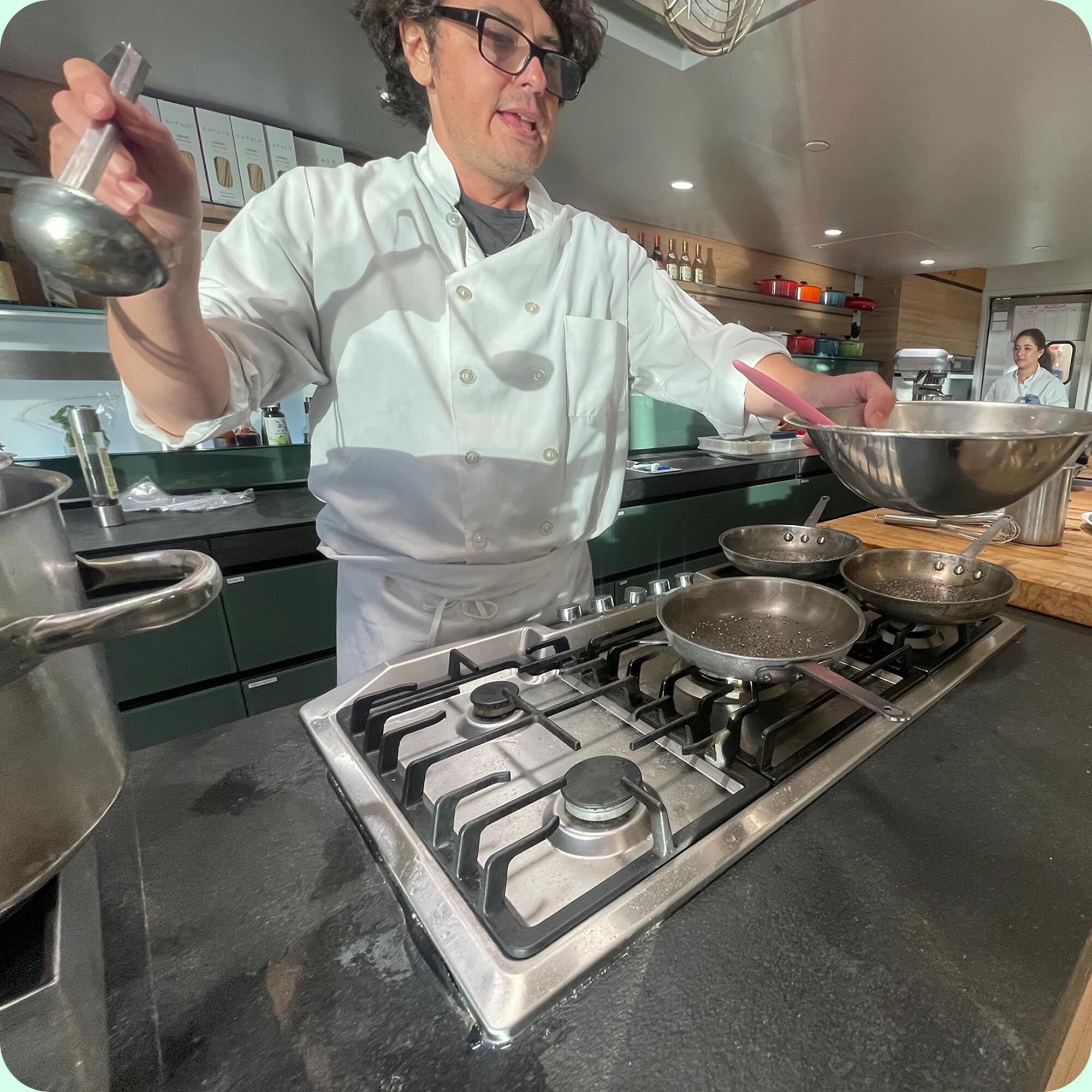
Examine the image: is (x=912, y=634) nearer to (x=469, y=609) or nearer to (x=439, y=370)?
(x=469, y=609)

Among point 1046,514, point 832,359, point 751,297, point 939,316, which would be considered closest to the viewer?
point 1046,514

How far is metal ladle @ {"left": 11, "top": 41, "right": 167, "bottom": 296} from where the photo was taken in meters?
0.25

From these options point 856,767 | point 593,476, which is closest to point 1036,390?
point 593,476

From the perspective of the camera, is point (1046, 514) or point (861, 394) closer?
point (861, 394)

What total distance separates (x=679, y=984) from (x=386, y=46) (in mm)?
1120

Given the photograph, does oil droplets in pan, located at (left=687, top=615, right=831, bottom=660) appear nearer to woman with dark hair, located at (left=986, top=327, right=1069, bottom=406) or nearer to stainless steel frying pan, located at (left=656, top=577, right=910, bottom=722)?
stainless steel frying pan, located at (left=656, top=577, right=910, bottom=722)

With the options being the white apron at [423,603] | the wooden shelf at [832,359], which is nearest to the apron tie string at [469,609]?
the white apron at [423,603]

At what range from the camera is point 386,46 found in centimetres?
82

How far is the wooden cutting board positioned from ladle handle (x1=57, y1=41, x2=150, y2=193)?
989mm

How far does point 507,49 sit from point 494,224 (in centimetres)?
20

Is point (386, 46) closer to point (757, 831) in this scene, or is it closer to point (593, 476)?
point (593, 476)

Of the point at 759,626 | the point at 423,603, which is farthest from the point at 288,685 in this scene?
the point at 759,626

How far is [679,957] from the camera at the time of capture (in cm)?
31

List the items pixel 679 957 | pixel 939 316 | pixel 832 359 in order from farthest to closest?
pixel 939 316 < pixel 832 359 < pixel 679 957
